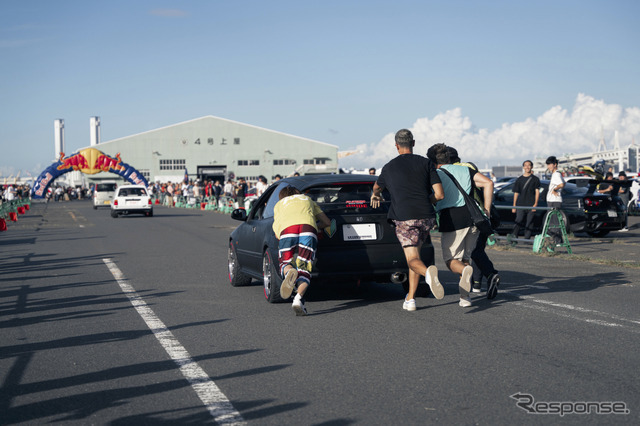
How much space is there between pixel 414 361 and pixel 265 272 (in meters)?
3.42

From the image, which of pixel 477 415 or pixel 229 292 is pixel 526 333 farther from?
pixel 229 292

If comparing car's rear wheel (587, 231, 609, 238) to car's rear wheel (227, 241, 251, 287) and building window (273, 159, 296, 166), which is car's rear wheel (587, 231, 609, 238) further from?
building window (273, 159, 296, 166)

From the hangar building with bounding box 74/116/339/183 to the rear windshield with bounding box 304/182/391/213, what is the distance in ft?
262

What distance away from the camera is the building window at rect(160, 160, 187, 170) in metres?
91.2

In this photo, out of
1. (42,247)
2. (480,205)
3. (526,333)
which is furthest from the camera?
(42,247)

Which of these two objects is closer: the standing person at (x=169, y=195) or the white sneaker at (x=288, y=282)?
the white sneaker at (x=288, y=282)

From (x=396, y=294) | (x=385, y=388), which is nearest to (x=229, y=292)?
(x=396, y=294)

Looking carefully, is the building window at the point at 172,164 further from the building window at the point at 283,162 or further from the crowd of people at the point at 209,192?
the crowd of people at the point at 209,192

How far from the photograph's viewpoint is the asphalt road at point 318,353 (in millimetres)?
4438

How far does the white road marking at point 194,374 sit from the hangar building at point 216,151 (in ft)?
266

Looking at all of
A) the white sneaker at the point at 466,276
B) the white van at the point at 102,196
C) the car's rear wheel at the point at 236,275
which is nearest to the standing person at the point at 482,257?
the white sneaker at the point at 466,276

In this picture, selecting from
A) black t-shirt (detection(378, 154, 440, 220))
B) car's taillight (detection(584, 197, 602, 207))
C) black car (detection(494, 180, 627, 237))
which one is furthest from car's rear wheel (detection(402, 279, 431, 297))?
car's taillight (detection(584, 197, 602, 207))

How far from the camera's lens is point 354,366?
5480 millimetres

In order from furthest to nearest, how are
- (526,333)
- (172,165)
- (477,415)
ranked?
(172,165) < (526,333) < (477,415)
